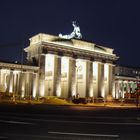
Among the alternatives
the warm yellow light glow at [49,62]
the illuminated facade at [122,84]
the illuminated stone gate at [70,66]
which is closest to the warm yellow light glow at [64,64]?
the illuminated stone gate at [70,66]

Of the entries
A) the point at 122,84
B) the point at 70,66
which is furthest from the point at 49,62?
the point at 122,84

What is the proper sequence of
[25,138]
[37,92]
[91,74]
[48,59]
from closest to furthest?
1. [25,138]
2. [37,92]
3. [48,59]
4. [91,74]

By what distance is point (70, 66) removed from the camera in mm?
81875

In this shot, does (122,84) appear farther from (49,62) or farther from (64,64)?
(49,62)

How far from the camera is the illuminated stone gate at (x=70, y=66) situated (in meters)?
77.2

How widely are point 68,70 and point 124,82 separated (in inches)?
1223

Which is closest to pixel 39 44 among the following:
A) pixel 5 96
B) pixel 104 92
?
pixel 5 96

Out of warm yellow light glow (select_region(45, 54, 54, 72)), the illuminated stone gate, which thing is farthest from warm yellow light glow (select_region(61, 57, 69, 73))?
warm yellow light glow (select_region(45, 54, 54, 72))

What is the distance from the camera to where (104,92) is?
9131 cm

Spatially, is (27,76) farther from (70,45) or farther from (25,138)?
(25,138)

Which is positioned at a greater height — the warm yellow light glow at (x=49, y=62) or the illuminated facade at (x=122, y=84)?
the warm yellow light glow at (x=49, y=62)

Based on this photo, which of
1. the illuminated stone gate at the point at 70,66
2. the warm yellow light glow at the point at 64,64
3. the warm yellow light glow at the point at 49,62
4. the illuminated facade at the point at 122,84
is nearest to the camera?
the illuminated stone gate at the point at 70,66

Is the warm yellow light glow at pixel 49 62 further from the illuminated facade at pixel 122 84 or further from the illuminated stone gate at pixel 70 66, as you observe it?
the illuminated facade at pixel 122 84

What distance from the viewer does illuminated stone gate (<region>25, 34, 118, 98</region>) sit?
3039 inches
